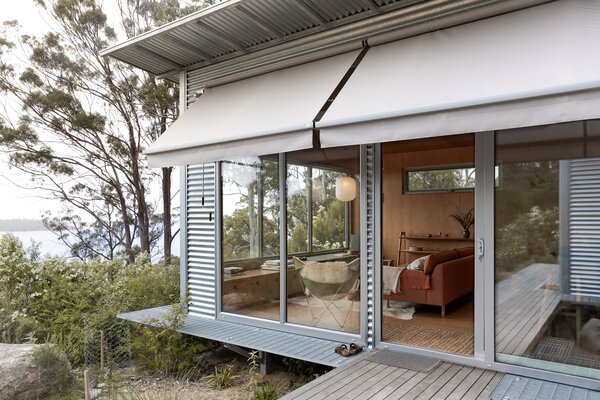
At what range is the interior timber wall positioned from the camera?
33.3ft

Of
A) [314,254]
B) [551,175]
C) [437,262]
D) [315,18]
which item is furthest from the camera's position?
[437,262]

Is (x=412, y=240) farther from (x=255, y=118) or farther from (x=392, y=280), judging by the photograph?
(x=255, y=118)

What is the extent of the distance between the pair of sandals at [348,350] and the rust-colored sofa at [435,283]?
2.09 metres

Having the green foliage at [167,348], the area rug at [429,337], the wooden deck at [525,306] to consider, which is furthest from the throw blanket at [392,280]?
the green foliage at [167,348]

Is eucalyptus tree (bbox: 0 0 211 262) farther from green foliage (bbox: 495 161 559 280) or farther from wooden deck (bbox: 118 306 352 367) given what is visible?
green foliage (bbox: 495 161 559 280)

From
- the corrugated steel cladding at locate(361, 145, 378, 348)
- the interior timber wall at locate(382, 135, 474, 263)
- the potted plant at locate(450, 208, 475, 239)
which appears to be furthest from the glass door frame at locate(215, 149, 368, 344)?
the potted plant at locate(450, 208, 475, 239)

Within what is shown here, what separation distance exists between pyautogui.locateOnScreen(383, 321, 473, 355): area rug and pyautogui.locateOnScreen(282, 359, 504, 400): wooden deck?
45 cm

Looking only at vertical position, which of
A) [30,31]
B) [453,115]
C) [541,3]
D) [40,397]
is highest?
[30,31]

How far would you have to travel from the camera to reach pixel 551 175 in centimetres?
405

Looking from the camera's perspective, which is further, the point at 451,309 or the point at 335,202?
the point at 451,309

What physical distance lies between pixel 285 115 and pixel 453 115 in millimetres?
2057

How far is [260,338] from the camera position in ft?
18.8

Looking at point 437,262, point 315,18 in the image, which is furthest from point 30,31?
point 437,262

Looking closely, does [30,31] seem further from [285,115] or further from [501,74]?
[501,74]
